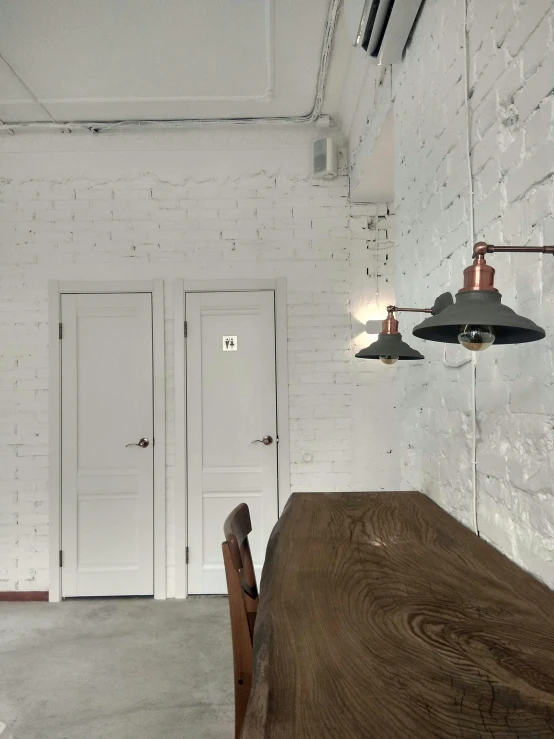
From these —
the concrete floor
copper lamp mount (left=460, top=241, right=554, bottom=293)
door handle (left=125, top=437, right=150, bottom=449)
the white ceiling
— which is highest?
the white ceiling

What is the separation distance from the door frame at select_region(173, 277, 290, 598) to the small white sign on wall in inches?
11.3

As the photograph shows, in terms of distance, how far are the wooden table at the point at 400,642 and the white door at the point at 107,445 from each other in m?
2.56

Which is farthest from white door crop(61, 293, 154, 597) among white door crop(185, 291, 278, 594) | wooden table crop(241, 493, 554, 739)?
wooden table crop(241, 493, 554, 739)

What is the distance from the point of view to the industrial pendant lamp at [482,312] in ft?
3.23

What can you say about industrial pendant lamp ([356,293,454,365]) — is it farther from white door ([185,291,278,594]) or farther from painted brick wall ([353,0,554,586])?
white door ([185,291,278,594])

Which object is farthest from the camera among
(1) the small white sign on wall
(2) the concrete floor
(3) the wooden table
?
(1) the small white sign on wall

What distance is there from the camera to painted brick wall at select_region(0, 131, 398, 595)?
12.7 feet

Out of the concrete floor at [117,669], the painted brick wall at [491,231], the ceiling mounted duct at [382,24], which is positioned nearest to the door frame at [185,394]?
the concrete floor at [117,669]

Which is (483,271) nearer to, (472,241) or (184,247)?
(472,241)

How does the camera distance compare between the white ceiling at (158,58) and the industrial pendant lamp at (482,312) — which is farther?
the white ceiling at (158,58)

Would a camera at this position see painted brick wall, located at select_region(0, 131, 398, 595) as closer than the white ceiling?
No

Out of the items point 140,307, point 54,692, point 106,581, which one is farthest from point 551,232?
point 106,581

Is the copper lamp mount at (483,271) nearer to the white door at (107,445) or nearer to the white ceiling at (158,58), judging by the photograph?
the white ceiling at (158,58)

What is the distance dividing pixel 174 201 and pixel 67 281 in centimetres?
96
